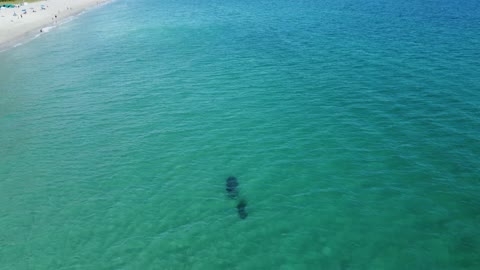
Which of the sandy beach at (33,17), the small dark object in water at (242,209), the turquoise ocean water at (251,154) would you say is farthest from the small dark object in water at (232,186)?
the sandy beach at (33,17)

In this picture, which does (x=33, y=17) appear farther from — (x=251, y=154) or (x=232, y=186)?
(x=232, y=186)

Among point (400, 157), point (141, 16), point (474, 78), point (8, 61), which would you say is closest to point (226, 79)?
point (400, 157)

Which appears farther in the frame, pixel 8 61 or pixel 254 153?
pixel 8 61

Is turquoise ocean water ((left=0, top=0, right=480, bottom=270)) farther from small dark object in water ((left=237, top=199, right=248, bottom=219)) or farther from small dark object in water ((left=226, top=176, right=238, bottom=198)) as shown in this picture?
Answer: small dark object in water ((left=226, top=176, right=238, bottom=198))

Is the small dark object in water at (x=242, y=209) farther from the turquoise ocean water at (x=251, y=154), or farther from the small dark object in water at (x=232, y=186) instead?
the small dark object in water at (x=232, y=186)

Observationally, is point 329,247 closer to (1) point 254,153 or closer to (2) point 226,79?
(1) point 254,153

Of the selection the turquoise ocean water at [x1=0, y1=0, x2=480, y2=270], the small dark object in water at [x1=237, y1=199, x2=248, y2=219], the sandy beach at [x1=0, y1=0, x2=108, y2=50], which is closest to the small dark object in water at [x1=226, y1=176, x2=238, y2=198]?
the turquoise ocean water at [x1=0, y1=0, x2=480, y2=270]
